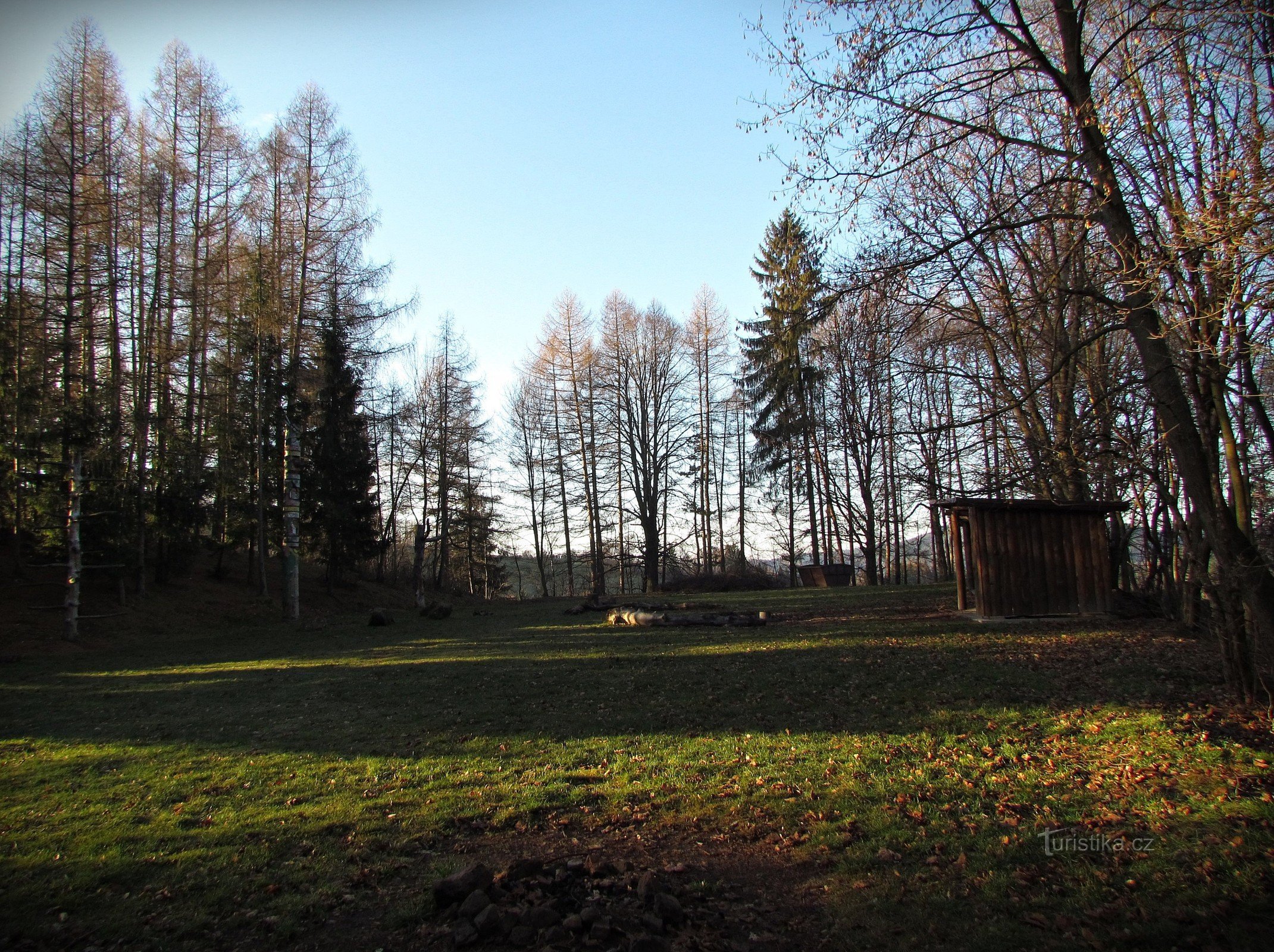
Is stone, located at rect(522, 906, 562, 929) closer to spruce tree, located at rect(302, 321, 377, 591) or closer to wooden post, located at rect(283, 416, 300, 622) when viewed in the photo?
wooden post, located at rect(283, 416, 300, 622)

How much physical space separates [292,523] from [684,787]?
1705cm

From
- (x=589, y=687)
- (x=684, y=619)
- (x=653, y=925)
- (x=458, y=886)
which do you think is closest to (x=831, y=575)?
(x=684, y=619)

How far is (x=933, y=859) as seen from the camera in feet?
13.7

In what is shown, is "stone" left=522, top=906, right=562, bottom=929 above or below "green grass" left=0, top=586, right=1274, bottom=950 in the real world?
above

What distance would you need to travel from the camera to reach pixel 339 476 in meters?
25.7

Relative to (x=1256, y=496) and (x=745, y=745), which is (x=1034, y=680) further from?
(x=1256, y=496)

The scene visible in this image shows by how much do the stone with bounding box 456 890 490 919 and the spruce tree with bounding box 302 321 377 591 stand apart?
23413mm

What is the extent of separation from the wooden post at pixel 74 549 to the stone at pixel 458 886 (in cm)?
1614

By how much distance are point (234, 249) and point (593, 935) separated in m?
27.9

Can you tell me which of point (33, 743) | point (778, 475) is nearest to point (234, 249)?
point (33, 743)

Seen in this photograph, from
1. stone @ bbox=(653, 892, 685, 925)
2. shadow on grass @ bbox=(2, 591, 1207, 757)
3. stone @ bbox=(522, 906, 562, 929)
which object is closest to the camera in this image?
stone @ bbox=(522, 906, 562, 929)

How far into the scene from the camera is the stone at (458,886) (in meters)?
3.62

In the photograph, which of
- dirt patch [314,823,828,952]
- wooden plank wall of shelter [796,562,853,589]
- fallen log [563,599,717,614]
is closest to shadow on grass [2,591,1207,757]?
dirt patch [314,823,828,952]

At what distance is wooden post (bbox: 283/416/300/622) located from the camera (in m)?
19.2
